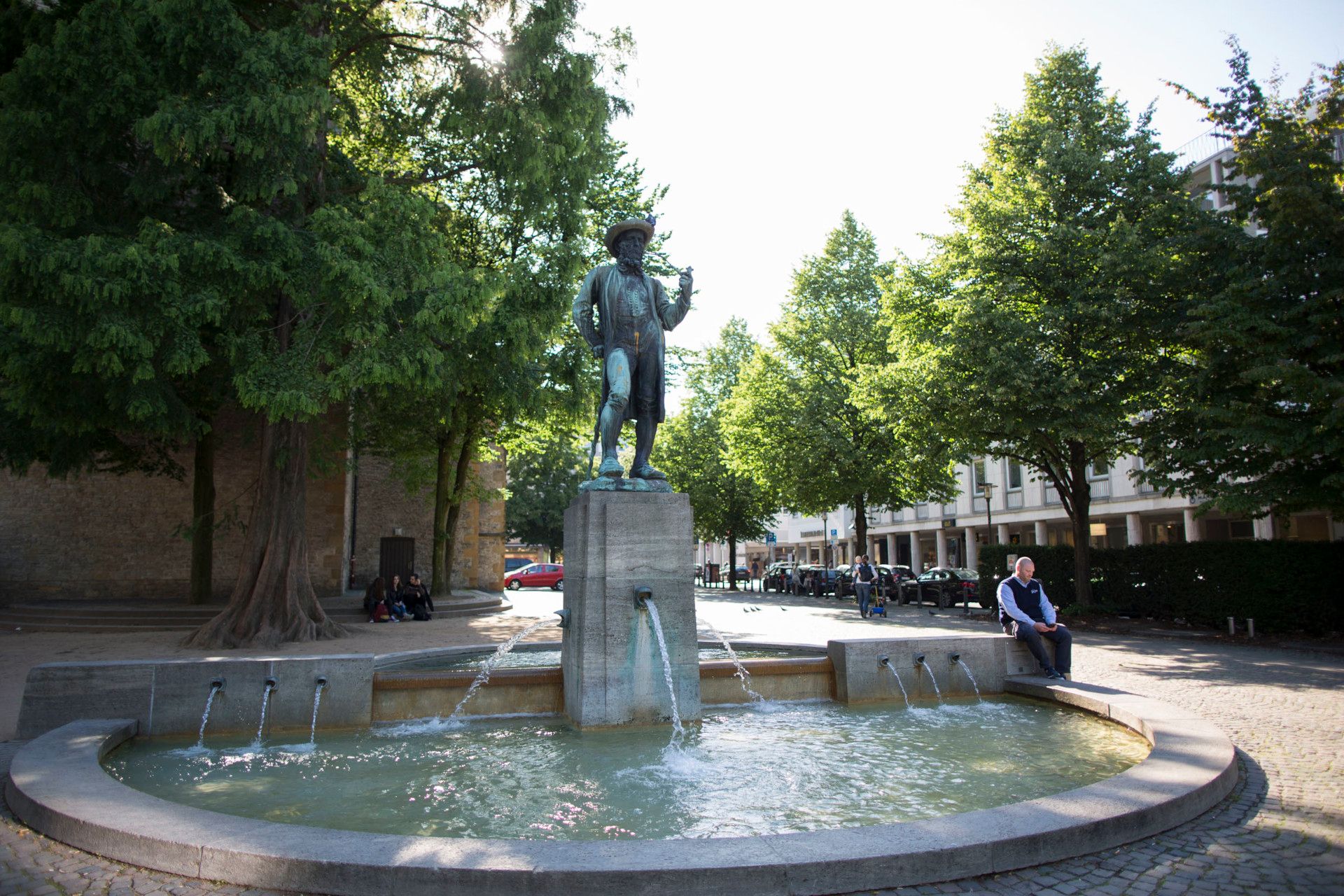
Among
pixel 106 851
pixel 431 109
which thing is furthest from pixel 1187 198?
pixel 106 851

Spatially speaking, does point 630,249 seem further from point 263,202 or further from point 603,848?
point 263,202

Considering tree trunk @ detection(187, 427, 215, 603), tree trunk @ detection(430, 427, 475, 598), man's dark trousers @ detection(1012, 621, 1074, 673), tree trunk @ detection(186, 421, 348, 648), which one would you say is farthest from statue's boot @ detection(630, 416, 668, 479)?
tree trunk @ detection(430, 427, 475, 598)

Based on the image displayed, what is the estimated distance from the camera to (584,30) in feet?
54.8

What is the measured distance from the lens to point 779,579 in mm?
42906

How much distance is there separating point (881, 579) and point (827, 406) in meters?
6.54

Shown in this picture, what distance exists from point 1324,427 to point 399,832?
15.0 m

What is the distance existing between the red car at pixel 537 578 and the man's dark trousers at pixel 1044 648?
41354 mm

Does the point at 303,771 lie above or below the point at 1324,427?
below

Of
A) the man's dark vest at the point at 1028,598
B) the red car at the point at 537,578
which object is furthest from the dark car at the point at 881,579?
the red car at the point at 537,578

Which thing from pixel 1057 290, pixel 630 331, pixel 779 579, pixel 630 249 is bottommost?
pixel 779 579

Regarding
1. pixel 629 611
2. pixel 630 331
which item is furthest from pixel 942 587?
pixel 629 611

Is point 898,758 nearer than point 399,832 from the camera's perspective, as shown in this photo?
No

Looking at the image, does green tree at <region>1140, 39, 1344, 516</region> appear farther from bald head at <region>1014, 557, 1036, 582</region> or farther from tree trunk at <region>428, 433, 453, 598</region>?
tree trunk at <region>428, 433, 453, 598</region>

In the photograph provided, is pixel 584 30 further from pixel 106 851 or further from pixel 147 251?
pixel 106 851
